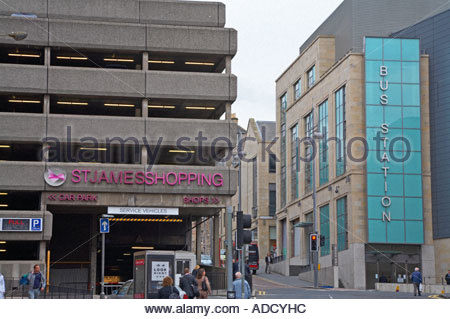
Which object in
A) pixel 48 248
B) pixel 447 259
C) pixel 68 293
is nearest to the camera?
pixel 68 293

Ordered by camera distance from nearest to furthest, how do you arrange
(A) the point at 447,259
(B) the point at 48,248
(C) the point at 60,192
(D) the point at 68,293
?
(D) the point at 68,293 → (C) the point at 60,192 → (B) the point at 48,248 → (A) the point at 447,259

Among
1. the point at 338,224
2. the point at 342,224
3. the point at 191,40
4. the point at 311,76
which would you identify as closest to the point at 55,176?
the point at 191,40

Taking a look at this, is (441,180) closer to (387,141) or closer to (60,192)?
(387,141)

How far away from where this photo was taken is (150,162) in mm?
52000

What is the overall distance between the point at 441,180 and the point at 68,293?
1483 inches

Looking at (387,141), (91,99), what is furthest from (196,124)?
(387,141)

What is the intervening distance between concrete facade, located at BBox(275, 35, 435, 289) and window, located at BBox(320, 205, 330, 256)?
1.27 feet

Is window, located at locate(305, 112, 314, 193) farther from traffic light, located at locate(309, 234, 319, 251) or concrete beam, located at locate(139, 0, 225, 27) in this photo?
concrete beam, located at locate(139, 0, 225, 27)

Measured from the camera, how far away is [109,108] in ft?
183

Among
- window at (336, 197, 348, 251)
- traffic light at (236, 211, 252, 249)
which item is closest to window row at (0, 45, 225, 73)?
window at (336, 197, 348, 251)

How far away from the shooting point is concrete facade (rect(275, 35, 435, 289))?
62.5 m

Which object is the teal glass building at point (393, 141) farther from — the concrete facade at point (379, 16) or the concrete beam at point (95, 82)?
the concrete beam at point (95, 82)

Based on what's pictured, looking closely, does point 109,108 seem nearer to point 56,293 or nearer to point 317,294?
point 317,294

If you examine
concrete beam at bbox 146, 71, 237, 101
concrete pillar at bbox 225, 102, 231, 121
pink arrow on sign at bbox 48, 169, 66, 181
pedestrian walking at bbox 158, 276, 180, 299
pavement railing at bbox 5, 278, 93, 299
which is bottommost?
pavement railing at bbox 5, 278, 93, 299
